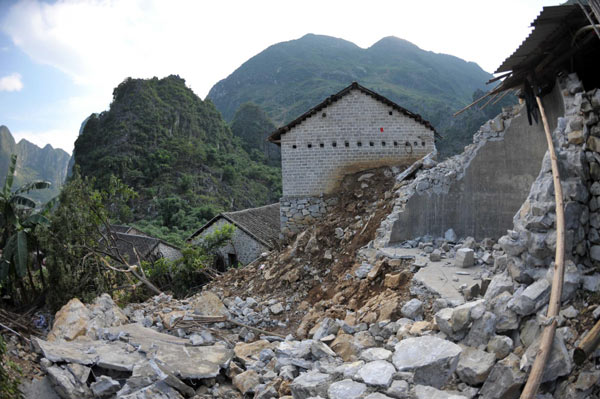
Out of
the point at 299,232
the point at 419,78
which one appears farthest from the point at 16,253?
the point at 419,78

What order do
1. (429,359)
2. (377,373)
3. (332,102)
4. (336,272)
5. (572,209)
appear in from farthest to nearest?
(332,102), (336,272), (572,209), (377,373), (429,359)

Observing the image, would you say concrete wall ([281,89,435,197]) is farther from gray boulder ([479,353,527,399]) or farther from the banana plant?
gray boulder ([479,353,527,399])

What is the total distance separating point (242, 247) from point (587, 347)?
14.9 meters

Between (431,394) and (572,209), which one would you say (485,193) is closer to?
(572,209)

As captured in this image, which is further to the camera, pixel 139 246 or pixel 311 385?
pixel 139 246

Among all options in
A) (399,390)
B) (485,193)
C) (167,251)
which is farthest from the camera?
(167,251)

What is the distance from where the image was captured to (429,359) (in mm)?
4066

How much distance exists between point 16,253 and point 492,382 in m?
13.1

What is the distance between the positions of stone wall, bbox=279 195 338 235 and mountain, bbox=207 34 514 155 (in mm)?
45145

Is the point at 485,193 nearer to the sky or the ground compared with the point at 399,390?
nearer to the sky

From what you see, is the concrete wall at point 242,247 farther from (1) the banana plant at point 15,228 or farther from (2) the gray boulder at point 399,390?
(2) the gray boulder at point 399,390

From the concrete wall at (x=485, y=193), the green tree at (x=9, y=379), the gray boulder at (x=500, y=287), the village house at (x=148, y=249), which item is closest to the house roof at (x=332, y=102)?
the concrete wall at (x=485, y=193)

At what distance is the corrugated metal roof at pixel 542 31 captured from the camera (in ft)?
16.1

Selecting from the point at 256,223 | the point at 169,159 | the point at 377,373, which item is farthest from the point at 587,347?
the point at 169,159
